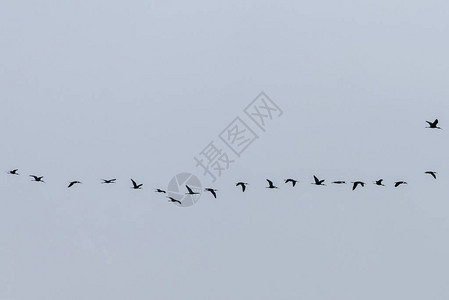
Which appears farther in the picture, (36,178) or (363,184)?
(36,178)

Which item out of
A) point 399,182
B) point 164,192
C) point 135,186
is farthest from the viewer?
point 164,192

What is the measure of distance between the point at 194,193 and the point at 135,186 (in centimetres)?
691

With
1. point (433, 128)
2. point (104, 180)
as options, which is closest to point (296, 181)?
point (433, 128)

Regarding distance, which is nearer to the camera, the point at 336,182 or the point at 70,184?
the point at 336,182

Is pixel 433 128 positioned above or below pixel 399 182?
above

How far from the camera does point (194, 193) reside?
237ft

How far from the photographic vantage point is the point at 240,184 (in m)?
68.2

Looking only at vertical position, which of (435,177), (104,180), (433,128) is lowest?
(435,177)

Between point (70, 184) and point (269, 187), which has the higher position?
point (70, 184)

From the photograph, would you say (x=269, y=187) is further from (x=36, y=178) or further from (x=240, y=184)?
(x=36, y=178)

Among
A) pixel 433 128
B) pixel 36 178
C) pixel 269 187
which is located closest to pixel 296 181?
pixel 269 187

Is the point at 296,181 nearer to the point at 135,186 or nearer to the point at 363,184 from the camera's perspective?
the point at 363,184

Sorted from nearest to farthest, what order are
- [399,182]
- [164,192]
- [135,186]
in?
[399,182], [135,186], [164,192]

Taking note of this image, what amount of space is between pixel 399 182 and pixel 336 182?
641cm
